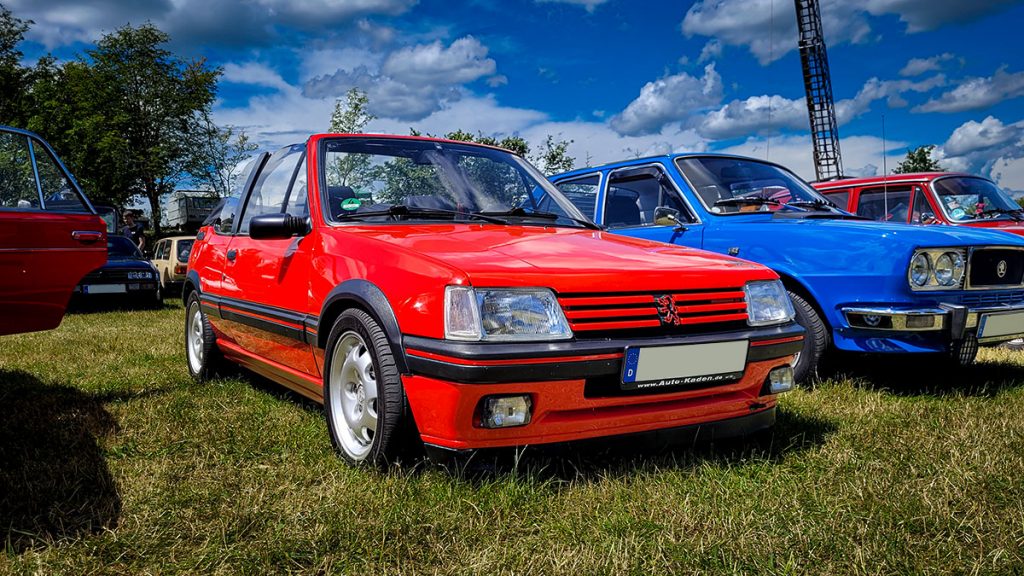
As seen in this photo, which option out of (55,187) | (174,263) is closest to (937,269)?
(55,187)

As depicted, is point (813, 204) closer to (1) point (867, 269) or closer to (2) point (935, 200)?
Result: (1) point (867, 269)

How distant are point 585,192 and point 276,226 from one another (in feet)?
10.1

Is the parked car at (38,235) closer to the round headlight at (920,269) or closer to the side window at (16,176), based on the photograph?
the side window at (16,176)

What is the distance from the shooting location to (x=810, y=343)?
4230 millimetres

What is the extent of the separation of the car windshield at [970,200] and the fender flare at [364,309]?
20.3ft

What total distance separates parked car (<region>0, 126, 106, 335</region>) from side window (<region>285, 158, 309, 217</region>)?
1.18 m

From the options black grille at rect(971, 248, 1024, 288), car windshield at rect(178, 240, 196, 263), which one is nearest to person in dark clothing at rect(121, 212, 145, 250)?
car windshield at rect(178, 240, 196, 263)

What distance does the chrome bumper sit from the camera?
391cm

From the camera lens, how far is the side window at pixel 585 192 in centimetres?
577

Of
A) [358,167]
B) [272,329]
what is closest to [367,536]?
[272,329]

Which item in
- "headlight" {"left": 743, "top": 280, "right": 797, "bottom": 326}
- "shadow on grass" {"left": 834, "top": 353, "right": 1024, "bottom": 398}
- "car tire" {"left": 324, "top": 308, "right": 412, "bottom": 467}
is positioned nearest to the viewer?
"car tire" {"left": 324, "top": 308, "right": 412, "bottom": 467}

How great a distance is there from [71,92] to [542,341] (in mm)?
37330

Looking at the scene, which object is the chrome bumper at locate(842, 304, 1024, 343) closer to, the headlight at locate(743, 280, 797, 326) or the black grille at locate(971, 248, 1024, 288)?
the black grille at locate(971, 248, 1024, 288)

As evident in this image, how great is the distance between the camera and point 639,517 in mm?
2354
